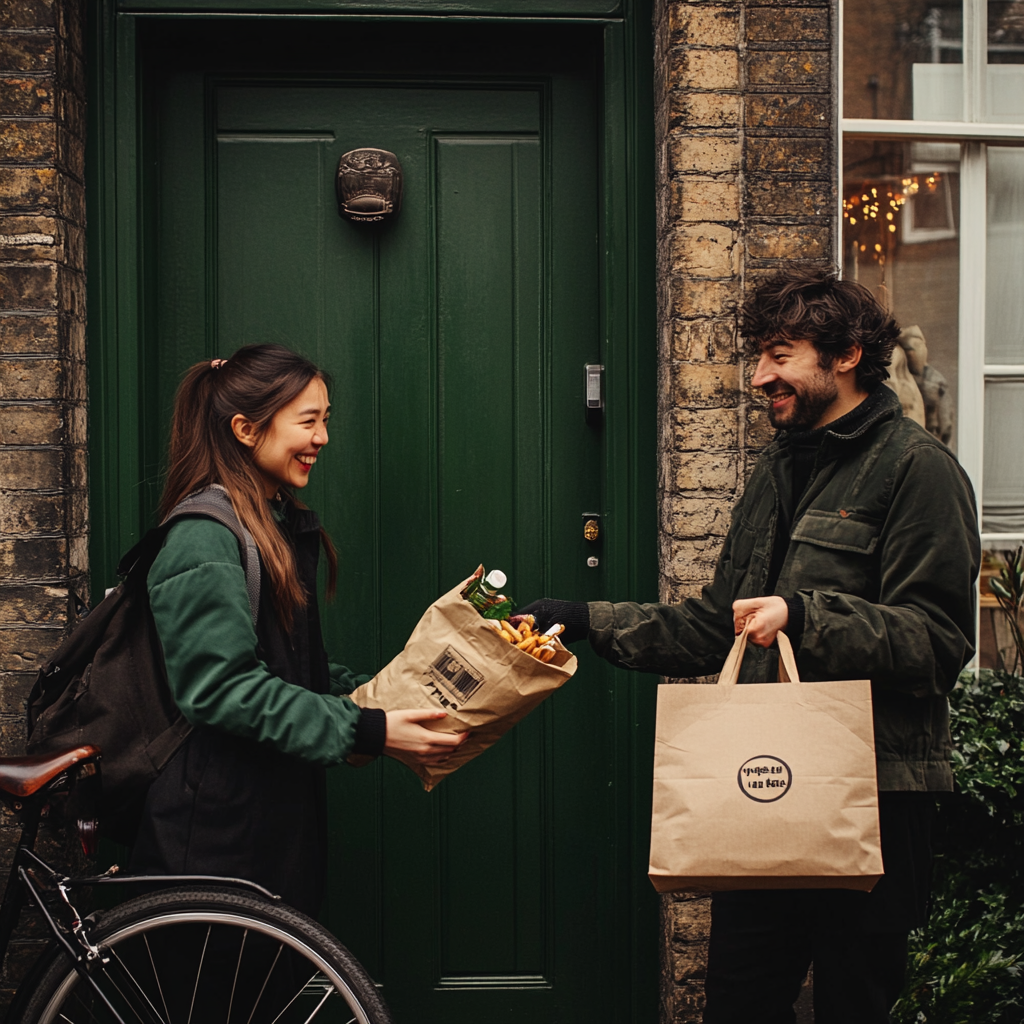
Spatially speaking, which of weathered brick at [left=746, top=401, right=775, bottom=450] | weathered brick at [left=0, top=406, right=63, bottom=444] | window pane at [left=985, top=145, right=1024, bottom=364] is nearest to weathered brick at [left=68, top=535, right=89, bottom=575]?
weathered brick at [left=0, top=406, right=63, bottom=444]

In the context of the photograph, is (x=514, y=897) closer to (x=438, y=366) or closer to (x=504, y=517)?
(x=504, y=517)

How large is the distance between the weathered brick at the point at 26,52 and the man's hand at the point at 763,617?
2.36 metres

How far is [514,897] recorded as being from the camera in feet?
10.9

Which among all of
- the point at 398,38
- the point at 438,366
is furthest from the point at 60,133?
Answer: the point at 438,366

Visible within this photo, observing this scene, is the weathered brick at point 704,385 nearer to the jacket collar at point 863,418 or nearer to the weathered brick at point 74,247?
the jacket collar at point 863,418

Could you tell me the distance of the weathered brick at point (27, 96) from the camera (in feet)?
9.49

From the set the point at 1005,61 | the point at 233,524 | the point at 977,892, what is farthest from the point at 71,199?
the point at 977,892

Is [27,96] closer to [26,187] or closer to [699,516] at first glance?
[26,187]

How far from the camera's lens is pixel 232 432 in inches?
88.3

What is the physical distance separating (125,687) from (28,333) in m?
1.26

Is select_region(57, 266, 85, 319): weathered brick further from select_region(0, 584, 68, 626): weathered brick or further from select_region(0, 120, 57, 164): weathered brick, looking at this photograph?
select_region(0, 584, 68, 626): weathered brick

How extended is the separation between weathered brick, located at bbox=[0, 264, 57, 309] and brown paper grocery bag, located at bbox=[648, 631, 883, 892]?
202 cm

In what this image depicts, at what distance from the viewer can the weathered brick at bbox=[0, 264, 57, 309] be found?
114 inches

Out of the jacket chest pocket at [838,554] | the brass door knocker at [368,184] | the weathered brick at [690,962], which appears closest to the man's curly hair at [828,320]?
the jacket chest pocket at [838,554]
